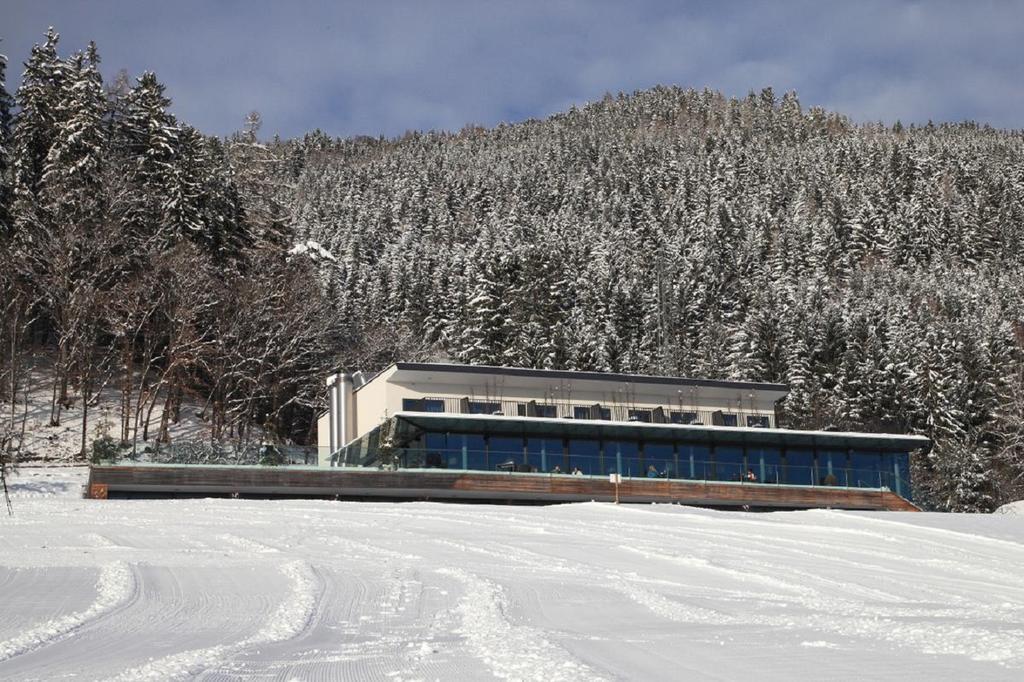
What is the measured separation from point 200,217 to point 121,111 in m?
8.92

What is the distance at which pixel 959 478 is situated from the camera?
5175 cm

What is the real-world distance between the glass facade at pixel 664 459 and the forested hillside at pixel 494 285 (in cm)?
499

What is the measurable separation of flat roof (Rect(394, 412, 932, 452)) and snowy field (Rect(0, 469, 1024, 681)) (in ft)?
47.3

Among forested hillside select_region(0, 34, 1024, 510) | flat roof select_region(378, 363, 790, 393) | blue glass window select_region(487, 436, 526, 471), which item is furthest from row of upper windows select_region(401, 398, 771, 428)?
forested hillside select_region(0, 34, 1024, 510)

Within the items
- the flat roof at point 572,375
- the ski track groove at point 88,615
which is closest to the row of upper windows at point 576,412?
the flat roof at point 572,375

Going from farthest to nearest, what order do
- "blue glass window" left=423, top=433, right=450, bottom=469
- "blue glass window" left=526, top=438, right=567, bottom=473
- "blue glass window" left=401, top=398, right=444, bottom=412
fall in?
"blue glass window" left=401, top=398, right=444, bottom=412, "blue glass window" left=526, top=438, right=567, bottom=473, "blue glass window" left=423, top=433, right=450, bottom=469

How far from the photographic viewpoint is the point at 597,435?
124ft

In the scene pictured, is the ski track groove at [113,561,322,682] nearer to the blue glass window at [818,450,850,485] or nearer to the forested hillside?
the blue glass window at [818,450,850,485]

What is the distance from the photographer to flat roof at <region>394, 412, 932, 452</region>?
119 ft

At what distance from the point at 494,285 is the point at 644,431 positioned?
30132mm

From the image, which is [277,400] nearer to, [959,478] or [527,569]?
[959,478]

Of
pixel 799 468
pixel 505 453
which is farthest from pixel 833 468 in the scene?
pixel 505 453

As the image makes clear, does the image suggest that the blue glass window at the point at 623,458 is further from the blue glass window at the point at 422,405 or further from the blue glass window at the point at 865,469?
the blue glass window at the point at 865,469

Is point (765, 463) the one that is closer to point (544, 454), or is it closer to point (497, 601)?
point (544, 454)
